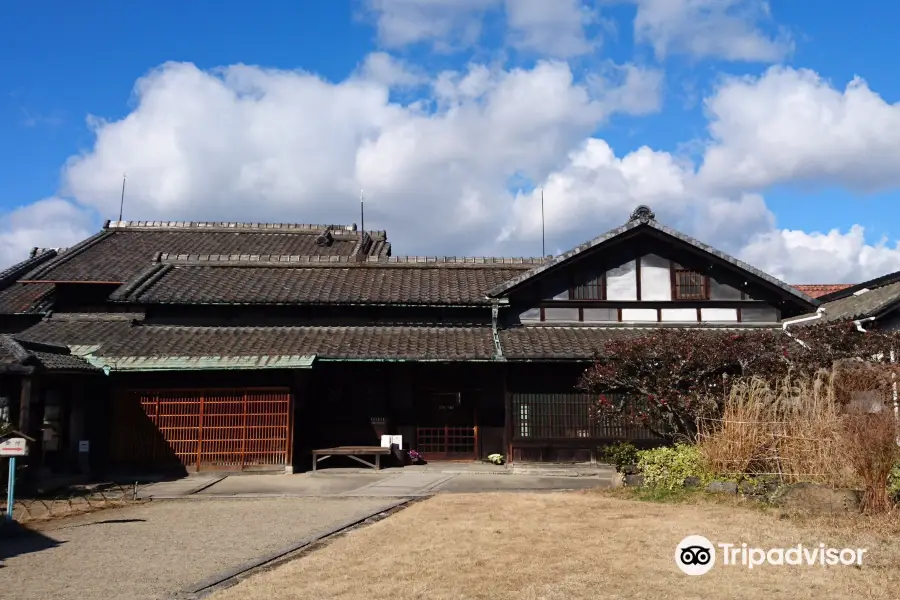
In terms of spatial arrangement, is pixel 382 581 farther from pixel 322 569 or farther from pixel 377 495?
pixel 377 495

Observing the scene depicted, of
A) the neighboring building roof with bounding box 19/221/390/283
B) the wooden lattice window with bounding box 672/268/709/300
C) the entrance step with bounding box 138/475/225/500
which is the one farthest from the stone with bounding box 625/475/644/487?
the neighboring building roof with bounding box 19/221/390/283

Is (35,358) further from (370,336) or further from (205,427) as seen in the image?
(370,336)

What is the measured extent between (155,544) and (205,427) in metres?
8.03

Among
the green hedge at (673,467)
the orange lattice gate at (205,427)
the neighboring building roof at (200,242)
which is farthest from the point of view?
the neighboring building roof at (200,242)

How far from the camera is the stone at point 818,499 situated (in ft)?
32.1

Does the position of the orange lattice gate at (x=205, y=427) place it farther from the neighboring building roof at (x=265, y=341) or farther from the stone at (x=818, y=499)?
the stone at (x=818, y=499)

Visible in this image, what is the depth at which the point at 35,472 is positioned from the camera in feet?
48.7

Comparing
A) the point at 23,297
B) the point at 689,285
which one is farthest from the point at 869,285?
the point at 23,297

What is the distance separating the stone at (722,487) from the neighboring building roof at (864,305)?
7447 millimetres

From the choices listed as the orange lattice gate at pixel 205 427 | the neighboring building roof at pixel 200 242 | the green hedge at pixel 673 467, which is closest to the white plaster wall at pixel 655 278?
the green hedge at pixel 673 467

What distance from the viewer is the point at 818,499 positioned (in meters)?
10.0

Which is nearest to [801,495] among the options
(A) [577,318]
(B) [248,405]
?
(A) [577,318]

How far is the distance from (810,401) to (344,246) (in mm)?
20571

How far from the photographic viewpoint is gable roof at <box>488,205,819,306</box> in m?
19.1
